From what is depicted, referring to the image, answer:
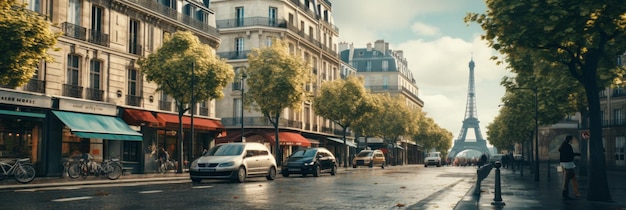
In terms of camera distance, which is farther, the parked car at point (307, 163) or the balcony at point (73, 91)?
the parked car at point (307, 163)

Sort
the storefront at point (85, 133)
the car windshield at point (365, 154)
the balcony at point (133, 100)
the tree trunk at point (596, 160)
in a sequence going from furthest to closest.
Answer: the car windshield at point (365, 154) → the balcony at point (133, 100) → the storefront at point (85, 133) → the tree trunk at point (596, 160)

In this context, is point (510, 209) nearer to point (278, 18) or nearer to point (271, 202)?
point (271, 202)

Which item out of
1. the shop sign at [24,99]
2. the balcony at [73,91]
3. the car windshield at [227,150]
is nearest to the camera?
the car windshield at [227,150]

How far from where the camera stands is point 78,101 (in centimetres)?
2739

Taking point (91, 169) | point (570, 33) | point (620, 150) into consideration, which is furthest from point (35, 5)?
point (620, 150)

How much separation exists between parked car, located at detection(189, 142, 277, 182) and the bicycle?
5.27 metres

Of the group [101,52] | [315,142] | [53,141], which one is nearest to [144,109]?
[101,52]

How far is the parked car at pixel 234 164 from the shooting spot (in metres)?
19.9

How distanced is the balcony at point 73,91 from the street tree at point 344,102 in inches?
1066

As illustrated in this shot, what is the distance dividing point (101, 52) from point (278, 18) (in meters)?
23.6

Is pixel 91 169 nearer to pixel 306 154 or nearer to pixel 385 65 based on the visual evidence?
pixel 306 154

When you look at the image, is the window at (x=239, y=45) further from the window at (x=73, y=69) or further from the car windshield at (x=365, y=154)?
the window at (x=73, y=69)

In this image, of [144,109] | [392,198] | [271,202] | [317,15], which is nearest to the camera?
[271,202]

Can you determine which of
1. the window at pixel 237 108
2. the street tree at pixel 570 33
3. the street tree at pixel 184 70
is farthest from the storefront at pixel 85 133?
the window at pixel 237 108
